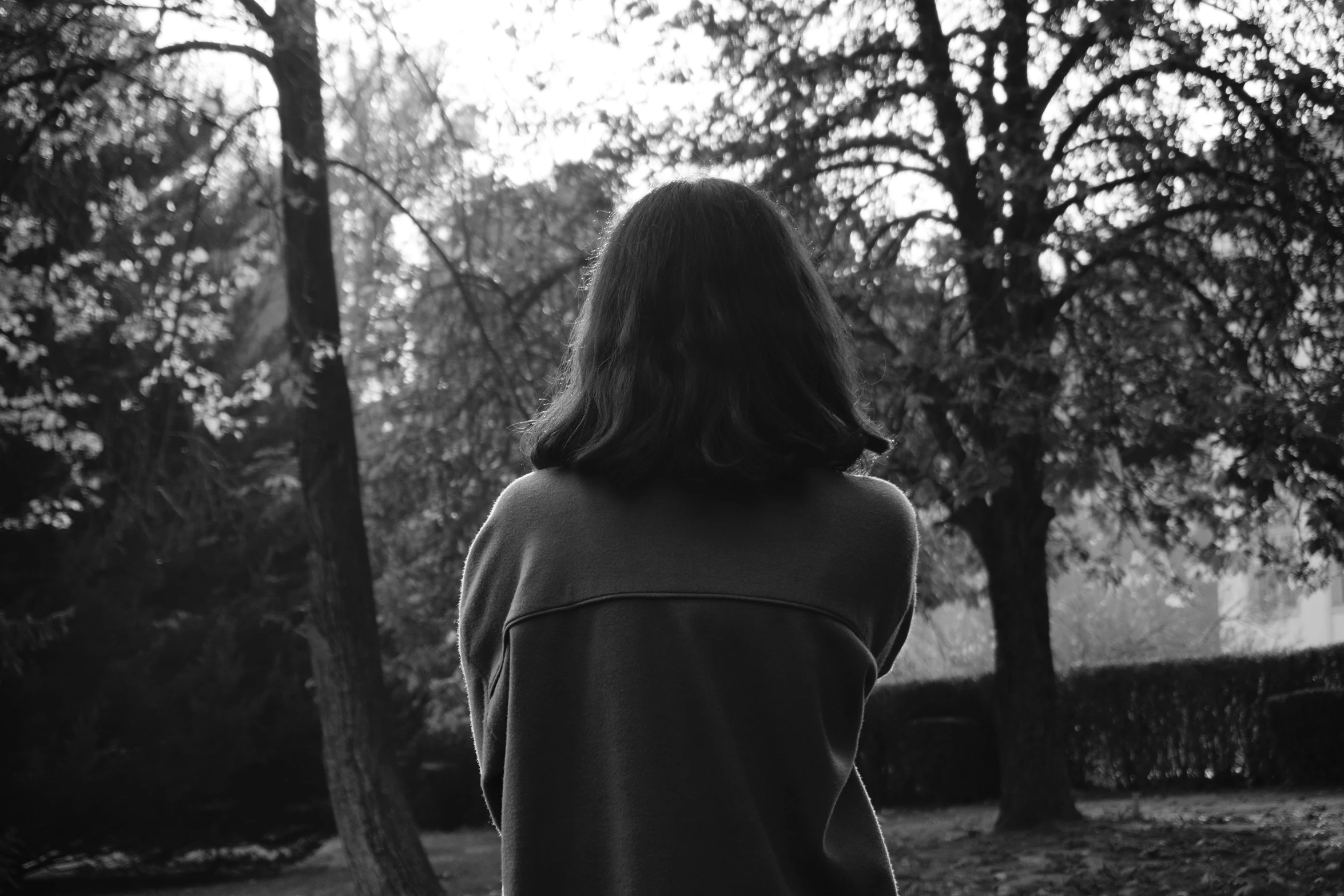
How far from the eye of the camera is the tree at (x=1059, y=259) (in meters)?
9.68

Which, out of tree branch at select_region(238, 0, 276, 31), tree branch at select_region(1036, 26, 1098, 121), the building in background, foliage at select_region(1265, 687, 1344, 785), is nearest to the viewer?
tree branch at select_region(238, 0, 276, 31)

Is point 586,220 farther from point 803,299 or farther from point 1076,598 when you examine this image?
point 1076,598

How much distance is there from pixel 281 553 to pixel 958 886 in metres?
9.01

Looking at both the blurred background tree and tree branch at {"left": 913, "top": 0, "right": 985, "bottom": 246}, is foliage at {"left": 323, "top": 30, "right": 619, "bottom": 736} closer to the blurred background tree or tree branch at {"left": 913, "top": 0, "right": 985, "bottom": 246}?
the blurred background tree

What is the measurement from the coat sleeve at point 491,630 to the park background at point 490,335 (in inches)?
280

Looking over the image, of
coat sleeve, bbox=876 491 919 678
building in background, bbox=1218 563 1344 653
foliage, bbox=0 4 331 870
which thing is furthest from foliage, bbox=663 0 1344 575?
building in background, bbox=1218 563 1344 653

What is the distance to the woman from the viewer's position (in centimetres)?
142

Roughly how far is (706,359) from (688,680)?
363 mm

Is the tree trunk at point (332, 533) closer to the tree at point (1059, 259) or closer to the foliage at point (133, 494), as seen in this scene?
the foliage at point (133, 494)

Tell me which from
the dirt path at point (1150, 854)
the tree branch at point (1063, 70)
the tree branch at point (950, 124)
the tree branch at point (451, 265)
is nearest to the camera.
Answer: the dirt path at point (1150, 854)

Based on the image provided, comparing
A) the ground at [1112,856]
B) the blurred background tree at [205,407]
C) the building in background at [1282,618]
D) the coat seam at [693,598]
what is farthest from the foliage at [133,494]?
the building in background at [1282,618]

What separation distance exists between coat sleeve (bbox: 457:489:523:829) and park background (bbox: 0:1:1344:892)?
712 cm

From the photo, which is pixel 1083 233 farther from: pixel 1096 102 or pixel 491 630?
pixel 491 630

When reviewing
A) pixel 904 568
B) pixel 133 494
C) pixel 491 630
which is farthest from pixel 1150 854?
pixel 491 630
